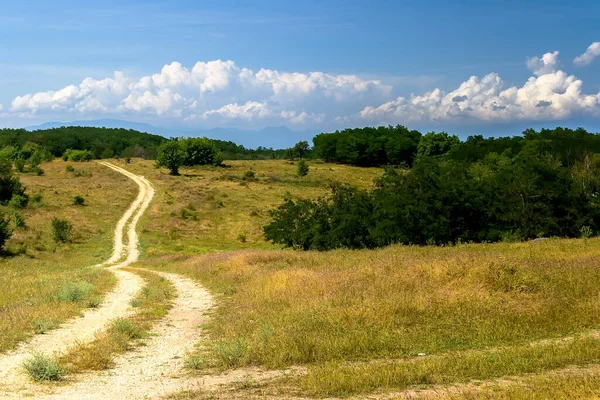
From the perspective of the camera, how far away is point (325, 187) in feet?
310

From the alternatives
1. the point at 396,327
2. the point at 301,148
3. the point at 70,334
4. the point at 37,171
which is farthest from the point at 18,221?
the point at 301,148

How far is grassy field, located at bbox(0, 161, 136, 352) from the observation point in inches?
634

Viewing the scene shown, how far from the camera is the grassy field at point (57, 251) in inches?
634

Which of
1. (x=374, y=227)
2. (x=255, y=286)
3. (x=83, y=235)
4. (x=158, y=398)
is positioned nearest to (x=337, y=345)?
(x=158, y=398)

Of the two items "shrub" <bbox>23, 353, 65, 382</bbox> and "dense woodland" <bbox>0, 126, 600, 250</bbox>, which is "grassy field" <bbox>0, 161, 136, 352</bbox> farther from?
"dense woodland" <bbox>0, 126, 600, 250</bbox>

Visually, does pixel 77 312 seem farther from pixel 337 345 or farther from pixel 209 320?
pixel 337 345

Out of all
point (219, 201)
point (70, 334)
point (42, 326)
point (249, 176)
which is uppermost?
point (249, 176)

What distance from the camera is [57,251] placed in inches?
1866

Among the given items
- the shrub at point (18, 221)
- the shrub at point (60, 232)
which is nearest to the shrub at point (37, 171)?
the shrub at point (18, 221)

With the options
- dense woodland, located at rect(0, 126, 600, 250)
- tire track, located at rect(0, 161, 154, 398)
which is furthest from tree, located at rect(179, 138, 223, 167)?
tire track, located at rect(0, 161, 154, 398)

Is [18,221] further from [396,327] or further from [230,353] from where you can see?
[396,327]

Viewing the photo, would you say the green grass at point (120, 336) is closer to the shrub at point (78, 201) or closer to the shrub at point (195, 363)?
the shrub at point (195, 363)

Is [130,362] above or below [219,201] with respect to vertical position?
above

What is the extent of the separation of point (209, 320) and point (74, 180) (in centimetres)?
8364
